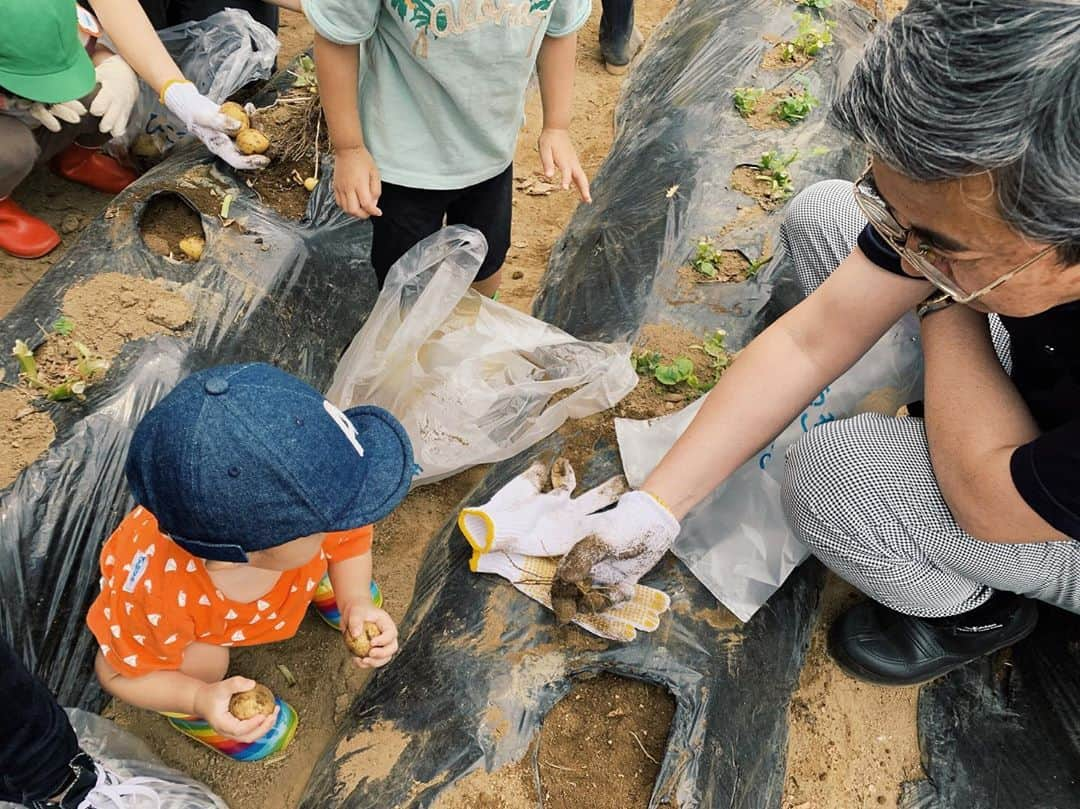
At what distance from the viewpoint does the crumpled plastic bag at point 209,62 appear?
7.00 ft

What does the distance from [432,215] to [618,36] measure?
1.98 metres

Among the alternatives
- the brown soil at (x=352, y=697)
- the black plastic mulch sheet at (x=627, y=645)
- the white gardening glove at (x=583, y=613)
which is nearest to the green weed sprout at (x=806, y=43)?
the black plastic mulch sheet at (x=627, y=645)

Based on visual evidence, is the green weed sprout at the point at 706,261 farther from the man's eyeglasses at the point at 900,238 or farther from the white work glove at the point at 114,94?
the white work glove at the point at 114,94

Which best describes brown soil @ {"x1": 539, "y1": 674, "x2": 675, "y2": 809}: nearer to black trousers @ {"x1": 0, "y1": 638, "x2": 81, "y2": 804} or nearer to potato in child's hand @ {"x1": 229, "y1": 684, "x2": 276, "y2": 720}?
potato in child's hand @ {"x1": 229, "y1": 684, "x2": 276, "y2": 720}

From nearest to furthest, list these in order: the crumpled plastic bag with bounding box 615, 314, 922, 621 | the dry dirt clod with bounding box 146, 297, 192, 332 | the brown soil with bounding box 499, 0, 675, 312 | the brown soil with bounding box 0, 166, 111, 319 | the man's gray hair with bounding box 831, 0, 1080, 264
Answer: the man's gray hair with bounding box 831, 0, 1080, 264, the crumpled plastic bag with bounding box 615, 314, 922, 621, the dry dirt clod with bounding box 146, 297, 192, 332, the brown soil with bounding box 0, 166, 111, 319, the brown soil with bounding box 499, 0, 675, 312

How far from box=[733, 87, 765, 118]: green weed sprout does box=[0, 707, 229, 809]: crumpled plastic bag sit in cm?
217

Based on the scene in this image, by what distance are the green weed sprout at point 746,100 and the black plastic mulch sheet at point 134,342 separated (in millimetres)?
1187

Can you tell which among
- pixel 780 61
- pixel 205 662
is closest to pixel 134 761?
pixel 205 662

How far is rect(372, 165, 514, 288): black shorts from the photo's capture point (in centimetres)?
172

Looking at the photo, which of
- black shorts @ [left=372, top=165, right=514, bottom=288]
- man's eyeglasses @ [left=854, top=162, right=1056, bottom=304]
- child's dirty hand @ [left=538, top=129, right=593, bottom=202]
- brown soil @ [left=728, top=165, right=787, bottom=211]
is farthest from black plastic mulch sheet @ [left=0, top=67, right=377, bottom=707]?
man's eyeglasses @ [left=854, top=162, right=1056, bottom=304]

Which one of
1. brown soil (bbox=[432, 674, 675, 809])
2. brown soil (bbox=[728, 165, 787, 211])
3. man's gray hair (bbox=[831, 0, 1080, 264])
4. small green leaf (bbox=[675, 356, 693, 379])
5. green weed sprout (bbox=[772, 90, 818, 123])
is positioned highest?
man's gray hair (bbox=[831, 0, 1080, 264])

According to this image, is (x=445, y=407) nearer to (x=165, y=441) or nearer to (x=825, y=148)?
(x=165, y=441)

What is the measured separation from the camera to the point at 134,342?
159cm

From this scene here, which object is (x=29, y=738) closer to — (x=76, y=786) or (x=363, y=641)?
(x=76, y=786)
